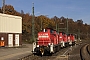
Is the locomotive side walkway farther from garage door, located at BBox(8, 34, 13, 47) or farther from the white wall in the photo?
garage door, located at BBox(8, 34, 13, 47)

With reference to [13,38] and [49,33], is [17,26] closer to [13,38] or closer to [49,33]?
[13,38]

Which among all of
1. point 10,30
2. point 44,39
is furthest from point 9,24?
point 44,39

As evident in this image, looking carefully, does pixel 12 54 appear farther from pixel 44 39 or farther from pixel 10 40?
pixel 10 40

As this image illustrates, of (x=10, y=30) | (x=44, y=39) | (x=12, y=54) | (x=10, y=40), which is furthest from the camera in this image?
(x=10, y=30)

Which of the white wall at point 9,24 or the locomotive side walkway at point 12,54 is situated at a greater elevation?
the white wall at point 9,24

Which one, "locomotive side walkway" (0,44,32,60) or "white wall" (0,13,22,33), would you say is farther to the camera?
"white wall" (0,13,22,33)

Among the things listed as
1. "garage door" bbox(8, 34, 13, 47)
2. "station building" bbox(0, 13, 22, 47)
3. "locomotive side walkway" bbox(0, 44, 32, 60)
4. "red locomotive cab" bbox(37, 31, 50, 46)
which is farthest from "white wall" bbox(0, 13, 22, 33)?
"red locomotive cab" bbox(37, 31, 50, 46)

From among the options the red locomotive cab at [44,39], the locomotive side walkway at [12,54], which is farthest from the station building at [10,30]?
the red locomotive cab at [44,39]

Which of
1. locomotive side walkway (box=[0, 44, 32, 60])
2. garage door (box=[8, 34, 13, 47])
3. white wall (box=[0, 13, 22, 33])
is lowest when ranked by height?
locomotive side walkway (box=[0, 44, 32, 60])

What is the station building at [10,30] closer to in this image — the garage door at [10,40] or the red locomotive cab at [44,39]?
the garage door at [10,40]

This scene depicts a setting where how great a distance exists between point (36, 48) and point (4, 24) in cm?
2369

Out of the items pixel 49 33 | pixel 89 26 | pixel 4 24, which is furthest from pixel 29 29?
pixel 89 26

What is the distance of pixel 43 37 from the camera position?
94.7ft

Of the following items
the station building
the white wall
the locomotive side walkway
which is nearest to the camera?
the locomotive side walkway
